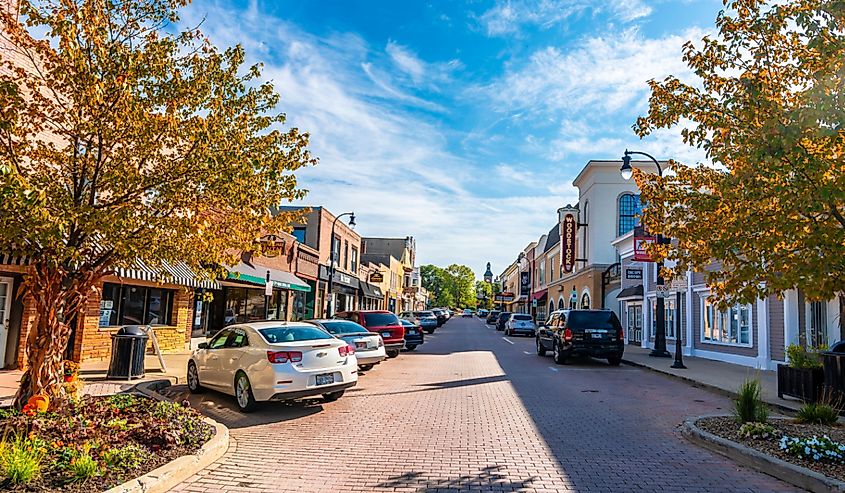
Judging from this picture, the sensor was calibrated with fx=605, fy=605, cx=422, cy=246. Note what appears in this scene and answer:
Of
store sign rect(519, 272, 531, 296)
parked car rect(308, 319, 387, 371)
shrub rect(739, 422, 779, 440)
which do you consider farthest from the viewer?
store sign rect(519, 272, 531, 296)

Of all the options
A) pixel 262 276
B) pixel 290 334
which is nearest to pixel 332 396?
pixel 290 334

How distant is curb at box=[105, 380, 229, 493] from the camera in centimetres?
554

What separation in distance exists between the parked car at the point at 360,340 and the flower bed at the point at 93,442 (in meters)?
7.19

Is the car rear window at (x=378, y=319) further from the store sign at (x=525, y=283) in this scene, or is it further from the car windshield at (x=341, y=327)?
the store sign at (x=525, y=283)

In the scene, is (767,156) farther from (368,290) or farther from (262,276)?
(368,290)

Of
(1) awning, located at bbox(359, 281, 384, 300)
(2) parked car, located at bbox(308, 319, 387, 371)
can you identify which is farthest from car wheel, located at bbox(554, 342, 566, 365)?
(1) awning, located at bbox(359, 281, 384, 300)

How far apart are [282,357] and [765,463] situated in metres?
6.83

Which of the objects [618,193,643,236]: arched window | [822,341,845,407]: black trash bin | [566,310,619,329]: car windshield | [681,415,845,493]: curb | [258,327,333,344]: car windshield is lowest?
[681,415,845,493]: curb

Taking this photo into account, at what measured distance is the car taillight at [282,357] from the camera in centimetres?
973

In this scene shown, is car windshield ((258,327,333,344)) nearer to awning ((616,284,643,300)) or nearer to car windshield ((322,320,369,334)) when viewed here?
car windshield ((322,320,369,334))

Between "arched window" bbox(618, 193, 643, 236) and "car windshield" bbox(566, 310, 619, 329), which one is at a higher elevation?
"arched window" bbox(618, 193, 643, 236)

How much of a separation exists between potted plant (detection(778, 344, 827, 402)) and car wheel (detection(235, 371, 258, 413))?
997 centimetres

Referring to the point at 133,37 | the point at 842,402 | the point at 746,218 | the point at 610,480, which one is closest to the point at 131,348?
the point at 133,37

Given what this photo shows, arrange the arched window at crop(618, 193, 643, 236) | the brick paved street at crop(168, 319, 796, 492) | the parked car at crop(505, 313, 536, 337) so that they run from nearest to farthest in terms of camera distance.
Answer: the brick paved street at crop(168, 319, 796, 492) → the arched window at crop(618, 193, 643, 236) → the parked car at crop(505, 313, 536, 337)
